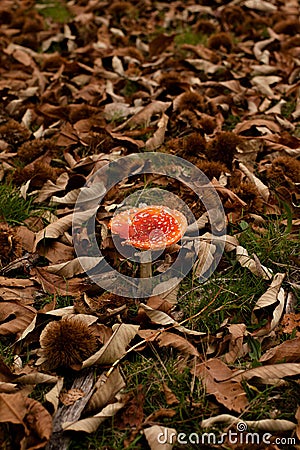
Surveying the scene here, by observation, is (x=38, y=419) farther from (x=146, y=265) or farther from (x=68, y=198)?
(x=68, y=198)

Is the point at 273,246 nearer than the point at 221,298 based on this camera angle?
No

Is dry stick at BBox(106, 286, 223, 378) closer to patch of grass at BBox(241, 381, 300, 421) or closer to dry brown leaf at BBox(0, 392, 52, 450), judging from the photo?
dry brown leaf at BBox(0, 392, 52, 450)

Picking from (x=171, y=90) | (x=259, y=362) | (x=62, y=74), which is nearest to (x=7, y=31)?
(x=62, y=74)

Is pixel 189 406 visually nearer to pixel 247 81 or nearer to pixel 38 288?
pixel 38 288

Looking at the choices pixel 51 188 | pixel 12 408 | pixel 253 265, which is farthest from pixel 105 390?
pixel 51 188

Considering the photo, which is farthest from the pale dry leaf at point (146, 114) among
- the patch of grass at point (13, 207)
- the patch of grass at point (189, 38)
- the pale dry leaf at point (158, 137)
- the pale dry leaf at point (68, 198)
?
the patch of grass at point (189, 38)

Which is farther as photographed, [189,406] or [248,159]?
[248,159]
